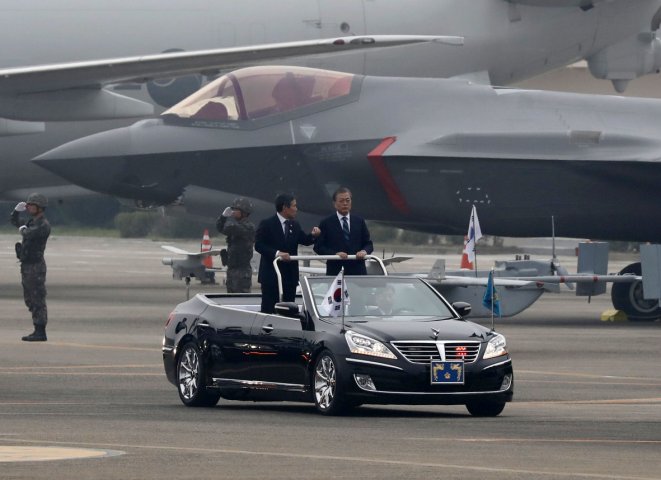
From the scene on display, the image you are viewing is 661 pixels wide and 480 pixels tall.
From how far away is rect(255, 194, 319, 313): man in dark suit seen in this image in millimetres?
16094

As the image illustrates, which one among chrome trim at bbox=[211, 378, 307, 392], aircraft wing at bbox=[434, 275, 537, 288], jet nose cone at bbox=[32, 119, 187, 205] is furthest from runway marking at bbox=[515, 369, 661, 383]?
jet nose cone at bbox=[32, 119, 187, 205]

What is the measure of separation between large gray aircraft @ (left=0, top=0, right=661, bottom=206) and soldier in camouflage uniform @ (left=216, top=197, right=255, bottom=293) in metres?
4.96

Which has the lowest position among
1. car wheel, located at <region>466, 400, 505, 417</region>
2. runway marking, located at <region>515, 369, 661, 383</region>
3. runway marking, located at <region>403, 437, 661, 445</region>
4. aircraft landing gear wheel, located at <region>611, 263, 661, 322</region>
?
aircraft landing gear wheel, located at <region>611, 263, 661, 322</region>

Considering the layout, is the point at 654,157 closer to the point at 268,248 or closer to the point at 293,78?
the point at 293,78

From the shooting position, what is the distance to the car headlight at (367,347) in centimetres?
1392

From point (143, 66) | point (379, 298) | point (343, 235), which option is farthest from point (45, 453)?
point (143, 66)

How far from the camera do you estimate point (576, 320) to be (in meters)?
27.4

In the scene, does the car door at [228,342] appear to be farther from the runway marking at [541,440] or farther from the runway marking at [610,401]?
the runway marking at [541,440]

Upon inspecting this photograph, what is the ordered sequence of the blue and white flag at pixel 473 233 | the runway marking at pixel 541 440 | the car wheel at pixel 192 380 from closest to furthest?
1. the runway marking at pixel 541 440
2. the car wheel at pixel 192 380
3. the blue and white flag at pixel 473 233

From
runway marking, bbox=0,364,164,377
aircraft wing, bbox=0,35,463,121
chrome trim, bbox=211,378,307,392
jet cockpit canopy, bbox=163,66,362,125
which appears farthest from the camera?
jet cockpit canopy, bbox=163,66,362,125

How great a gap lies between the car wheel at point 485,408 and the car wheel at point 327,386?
1.12 metres

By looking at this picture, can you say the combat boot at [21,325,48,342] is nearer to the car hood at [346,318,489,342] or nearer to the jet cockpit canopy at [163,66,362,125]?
the jet cockpit canopy at [163,66,362,125]

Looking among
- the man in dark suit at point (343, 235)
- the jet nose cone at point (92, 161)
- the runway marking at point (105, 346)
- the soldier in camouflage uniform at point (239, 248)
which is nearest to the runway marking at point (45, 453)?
the man in dark suit at point (343, 235)

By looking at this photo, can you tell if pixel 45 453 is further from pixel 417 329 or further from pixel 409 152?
pixel 409 152
